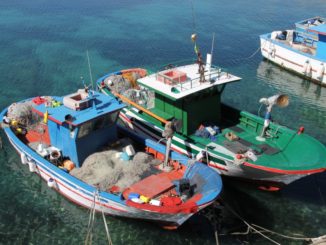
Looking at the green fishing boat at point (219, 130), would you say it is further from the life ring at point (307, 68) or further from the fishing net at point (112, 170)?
the life ring at point (307, 68)

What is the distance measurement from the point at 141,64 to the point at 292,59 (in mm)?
13609

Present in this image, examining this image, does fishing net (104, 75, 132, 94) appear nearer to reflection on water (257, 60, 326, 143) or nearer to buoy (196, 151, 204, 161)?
buoy (196, 151, 204, 161)

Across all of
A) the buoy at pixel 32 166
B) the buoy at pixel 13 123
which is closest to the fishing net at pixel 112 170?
the buoy at pixel 32 166

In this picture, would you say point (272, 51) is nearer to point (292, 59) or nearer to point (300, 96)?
point (292, 59)

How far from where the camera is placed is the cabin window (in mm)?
15467

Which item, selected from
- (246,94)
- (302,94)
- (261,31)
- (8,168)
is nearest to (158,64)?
(246,94)

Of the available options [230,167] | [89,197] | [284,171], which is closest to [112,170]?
[89,197]

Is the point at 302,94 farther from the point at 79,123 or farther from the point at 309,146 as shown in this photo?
the point at 79,123

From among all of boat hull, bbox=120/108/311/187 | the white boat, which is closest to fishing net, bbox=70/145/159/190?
boat hull, bbox=120/108/311/187

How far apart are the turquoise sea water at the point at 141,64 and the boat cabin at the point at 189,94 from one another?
3806mm

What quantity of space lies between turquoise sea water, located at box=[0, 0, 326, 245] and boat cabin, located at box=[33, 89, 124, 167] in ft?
8.74

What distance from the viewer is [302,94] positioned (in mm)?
29234

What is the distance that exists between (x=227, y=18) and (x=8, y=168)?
37.2m

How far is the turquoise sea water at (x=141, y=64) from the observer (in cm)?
1543
